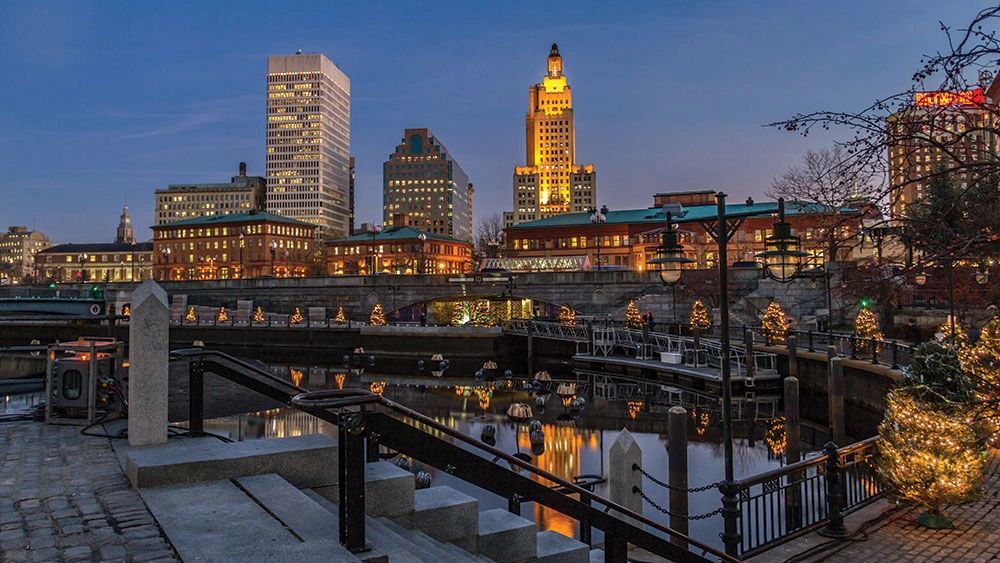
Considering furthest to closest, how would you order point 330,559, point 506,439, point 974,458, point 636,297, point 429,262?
point 429,262
point 636,297
point 506,439
point 974,458
point 330,559

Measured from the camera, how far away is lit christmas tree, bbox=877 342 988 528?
9.68 meters

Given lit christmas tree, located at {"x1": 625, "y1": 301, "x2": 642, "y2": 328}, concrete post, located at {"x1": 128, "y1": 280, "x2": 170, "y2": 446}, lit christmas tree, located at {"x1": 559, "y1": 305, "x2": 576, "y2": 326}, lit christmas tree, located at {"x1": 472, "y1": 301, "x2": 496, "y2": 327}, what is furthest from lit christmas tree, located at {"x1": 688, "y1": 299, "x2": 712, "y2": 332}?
concrete post, located at {"x1": 128, "y1": 280, "x2": 170, "y2": 446}

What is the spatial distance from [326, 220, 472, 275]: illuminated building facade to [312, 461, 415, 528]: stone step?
A: 120 meters

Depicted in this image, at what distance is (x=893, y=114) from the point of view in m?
6.17

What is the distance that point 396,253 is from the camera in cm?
14012

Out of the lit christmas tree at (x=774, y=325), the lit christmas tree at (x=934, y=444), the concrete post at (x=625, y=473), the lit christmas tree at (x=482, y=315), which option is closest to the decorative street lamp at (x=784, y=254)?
the lit christmas tree at (x=934, y=444)

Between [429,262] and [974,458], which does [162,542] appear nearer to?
[974,458]

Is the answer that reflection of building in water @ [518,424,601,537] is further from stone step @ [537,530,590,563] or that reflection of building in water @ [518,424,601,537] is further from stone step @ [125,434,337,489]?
stone step @ [125,434,337,489]

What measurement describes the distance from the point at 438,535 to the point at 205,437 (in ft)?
13.7

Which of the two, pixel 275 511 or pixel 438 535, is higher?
pixel 275 511

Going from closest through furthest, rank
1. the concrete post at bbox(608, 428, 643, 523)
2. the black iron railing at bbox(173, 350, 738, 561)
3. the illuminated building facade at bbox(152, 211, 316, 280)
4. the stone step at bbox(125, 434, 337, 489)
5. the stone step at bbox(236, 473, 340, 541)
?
the black iron railing at bbox(173, 350, 738, 561) < the stone step at bbox(236, 473, 340, 541) < the stone step at bbox(125, 434, 337, 489) < the concrete post at bbox(608, 428, 643, 523) < the illuminated building facade at bbox(152, 211, 316, 280)

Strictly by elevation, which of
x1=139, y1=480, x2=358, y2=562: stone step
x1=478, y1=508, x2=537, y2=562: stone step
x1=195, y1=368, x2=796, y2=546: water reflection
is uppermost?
x1=139, y1=480, x2=358, y2=562: stone step

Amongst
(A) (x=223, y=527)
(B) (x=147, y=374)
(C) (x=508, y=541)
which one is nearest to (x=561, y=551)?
(C) (x=508, y=541)

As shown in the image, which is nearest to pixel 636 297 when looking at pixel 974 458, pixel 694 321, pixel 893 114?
pixel 694 321
